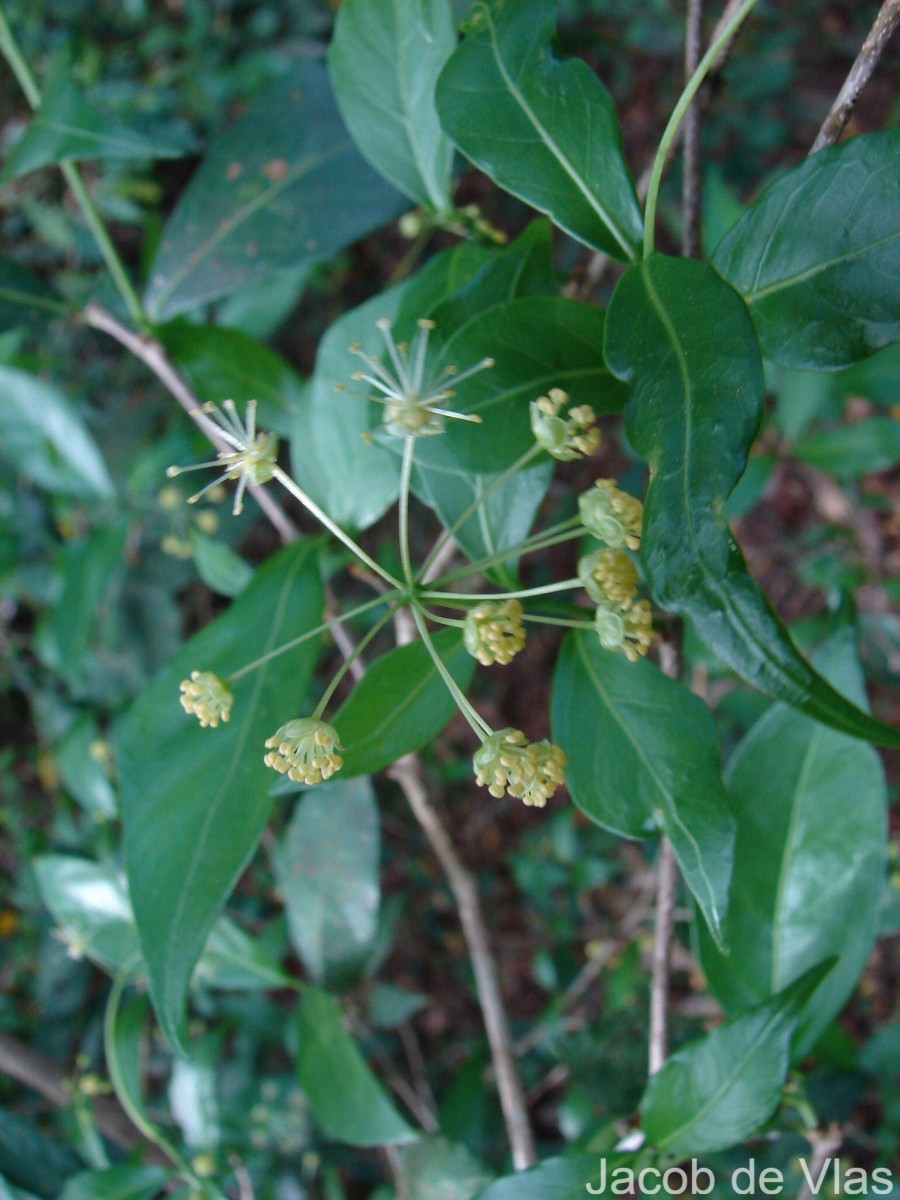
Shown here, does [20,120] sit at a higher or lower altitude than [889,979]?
higher

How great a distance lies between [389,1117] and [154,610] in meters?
1.22

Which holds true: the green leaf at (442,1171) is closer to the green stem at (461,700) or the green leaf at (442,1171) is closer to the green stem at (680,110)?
the green stem at (461,700)

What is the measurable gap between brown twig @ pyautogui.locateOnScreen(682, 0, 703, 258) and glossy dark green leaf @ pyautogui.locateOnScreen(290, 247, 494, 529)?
Answer: 28 centimetres

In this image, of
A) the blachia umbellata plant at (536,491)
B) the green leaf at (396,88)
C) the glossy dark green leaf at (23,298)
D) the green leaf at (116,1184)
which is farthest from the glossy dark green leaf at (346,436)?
the green leaf at (116,1184)

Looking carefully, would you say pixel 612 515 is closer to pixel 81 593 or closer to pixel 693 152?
pixel 693 152

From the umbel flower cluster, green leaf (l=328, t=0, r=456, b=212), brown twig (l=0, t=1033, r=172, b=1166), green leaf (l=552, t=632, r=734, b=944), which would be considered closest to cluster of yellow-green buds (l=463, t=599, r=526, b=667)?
the umbel flower cluster

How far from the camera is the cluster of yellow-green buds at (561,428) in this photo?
2.26ft

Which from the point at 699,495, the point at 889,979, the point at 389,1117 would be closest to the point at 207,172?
the point at 699,495

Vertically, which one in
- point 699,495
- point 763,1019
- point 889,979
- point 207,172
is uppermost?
point 207,172

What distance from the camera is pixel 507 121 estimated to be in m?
0.72

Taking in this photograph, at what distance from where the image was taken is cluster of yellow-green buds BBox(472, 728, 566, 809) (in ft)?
2.27

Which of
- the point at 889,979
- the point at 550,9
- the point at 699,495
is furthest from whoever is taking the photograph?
the point at 889,979

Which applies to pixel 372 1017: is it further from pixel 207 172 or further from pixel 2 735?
pixel 207 172

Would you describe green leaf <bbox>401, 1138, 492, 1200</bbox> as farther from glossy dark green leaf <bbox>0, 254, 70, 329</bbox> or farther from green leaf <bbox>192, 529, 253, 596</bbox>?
glossy dark green leaf <bbox>0, 254, 70, 329</bbox>
